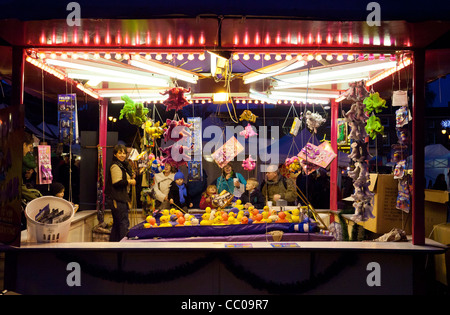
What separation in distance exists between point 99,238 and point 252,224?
345 centimetres

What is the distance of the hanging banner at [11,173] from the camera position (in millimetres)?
3795

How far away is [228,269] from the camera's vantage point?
3932 mm

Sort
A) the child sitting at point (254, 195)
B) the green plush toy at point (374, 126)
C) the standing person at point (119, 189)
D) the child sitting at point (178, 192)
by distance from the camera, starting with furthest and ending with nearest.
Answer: the child sitting at point (178, 192) → the child sitting at point (254, 195) → the standing person at point (119, 189) → the green plush toy at point (374, 126)

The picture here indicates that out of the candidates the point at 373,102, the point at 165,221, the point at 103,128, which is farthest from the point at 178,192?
the point at 373,102

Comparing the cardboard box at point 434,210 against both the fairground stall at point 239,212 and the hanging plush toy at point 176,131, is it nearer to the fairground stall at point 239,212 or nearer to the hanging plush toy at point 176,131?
the fairground stall at point 239,212

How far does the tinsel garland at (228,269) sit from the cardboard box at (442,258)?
1396mm

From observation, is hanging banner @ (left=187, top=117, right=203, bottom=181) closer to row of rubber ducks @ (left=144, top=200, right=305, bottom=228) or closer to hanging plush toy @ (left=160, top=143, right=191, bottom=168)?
hanging plush toy @ (left=160, top=143, right=191, bottom=168)

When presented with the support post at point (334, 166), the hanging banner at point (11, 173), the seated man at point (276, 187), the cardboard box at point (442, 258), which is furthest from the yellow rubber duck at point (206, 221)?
the support post at point (334, 166)

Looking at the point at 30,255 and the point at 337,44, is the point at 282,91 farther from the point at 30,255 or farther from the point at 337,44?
the point at 30,255

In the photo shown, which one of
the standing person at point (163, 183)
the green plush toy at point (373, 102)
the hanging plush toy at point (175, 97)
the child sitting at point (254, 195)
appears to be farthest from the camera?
the standing person at point (163, 183)

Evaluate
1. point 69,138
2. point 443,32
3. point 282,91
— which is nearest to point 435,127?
point 282,91

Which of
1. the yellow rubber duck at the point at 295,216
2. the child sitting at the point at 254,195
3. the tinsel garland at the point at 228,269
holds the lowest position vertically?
the tinsel garland at the point at 228,269

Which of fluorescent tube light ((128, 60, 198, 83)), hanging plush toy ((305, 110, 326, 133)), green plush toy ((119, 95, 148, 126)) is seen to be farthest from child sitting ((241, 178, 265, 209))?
green plush toy ((119, 95, 148, 126))

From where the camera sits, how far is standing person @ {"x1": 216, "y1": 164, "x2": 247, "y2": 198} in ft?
22.8
